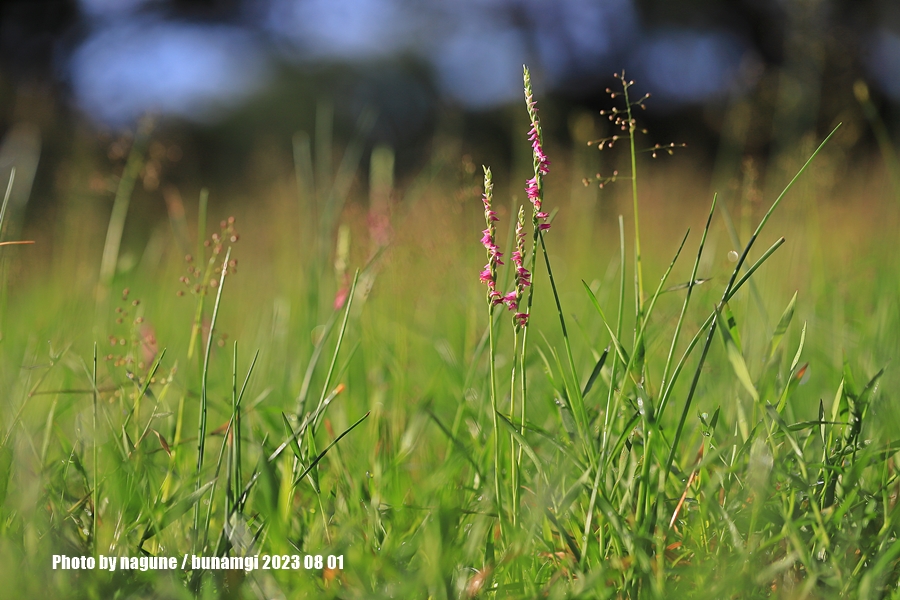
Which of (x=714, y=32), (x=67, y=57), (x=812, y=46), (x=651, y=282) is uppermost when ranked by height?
(x=714, y=32)

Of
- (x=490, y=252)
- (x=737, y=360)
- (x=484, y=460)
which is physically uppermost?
(x=490, y=252)

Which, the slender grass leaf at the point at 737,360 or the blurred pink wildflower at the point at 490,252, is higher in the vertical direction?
the blurred pink wildflower at the point at 490,252

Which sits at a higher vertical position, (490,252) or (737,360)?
(490,252)

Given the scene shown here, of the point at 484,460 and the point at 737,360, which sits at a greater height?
the point at 737,360

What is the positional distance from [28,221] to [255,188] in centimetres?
160

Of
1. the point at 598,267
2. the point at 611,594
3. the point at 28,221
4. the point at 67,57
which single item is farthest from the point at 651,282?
the point at 67,57

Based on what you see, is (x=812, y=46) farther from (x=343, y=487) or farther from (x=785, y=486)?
(x=343, y=487)

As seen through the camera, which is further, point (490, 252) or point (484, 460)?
point (484, 460)

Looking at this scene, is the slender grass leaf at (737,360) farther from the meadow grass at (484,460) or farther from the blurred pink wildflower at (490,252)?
the blurred pink wildflower at (490,252)

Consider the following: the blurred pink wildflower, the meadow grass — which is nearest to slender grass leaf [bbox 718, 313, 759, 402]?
the meadow grass

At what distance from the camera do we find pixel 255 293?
3.15 metres

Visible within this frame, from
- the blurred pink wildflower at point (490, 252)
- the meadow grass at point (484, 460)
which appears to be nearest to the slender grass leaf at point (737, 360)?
the meadow grass at point (484, 460)

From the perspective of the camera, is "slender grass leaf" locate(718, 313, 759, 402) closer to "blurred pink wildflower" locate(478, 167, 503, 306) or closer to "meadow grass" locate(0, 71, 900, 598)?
"meadow grass" locate(0, 71, 900, 598)

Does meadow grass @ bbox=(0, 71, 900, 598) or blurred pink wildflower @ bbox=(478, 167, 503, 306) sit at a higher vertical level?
blurred pink wildflower @ bbox=(478, 167, 503, 306)
